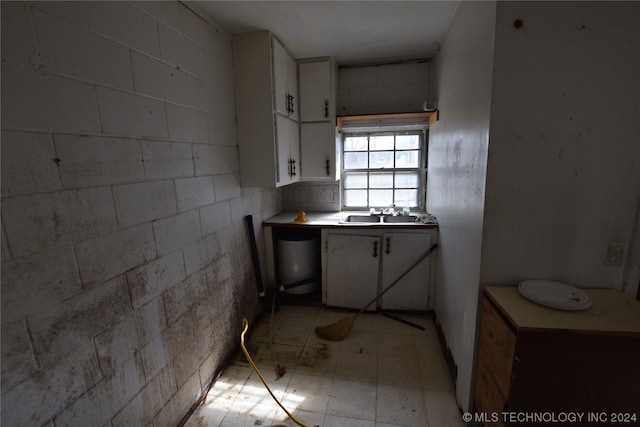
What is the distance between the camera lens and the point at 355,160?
3.16 m

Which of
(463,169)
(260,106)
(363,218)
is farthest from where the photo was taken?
(363,218)

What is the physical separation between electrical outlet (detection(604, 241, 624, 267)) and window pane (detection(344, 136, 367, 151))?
7.24 feet

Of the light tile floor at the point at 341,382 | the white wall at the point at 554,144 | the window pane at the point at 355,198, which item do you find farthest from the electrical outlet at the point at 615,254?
the window pane at the point at 355,198

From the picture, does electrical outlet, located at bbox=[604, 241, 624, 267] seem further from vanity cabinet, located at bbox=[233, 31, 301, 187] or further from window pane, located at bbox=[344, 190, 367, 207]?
window pane, located at bbox=[344, 190, 367, 207]

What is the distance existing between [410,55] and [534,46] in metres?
1.69

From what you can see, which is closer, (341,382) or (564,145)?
(564,145)

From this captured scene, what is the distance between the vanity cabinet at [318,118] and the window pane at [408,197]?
796 mm

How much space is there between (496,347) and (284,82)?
2.26m

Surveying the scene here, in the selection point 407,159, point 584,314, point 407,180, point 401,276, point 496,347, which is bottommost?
point 401,276

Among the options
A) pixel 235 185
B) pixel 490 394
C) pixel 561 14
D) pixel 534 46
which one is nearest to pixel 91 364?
pixel 235 185

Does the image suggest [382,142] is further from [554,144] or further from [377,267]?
[554,144]

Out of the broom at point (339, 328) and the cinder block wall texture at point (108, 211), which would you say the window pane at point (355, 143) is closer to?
the broom at point (339, 328)

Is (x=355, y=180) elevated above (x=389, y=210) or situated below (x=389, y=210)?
above

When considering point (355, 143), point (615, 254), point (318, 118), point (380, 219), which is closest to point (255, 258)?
point (380, 219)
